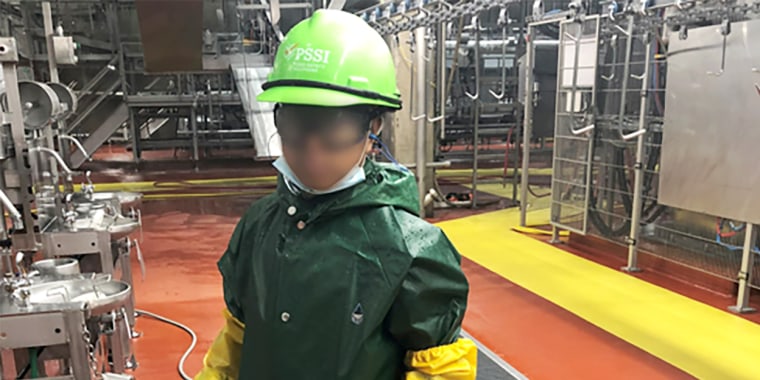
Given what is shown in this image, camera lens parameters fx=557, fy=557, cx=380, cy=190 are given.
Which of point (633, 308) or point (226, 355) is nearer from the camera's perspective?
point (226, 355)

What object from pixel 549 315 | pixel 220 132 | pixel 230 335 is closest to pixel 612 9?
pixel 549 315

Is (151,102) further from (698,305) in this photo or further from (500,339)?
(698,305)

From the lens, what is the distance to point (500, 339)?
3316mm

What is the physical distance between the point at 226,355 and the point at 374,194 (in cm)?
52

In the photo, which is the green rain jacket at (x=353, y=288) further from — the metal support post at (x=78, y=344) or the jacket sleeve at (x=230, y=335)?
the metal support post at (x=78, y=344)

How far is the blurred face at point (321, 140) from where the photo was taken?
1048mm

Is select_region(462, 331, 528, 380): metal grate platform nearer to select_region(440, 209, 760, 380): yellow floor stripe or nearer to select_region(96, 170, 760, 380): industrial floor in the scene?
select_region(96, 170, 760, 380): industrial floor

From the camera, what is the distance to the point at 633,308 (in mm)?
3715

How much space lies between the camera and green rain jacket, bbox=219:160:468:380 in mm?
1054

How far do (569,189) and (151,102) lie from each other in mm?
6648

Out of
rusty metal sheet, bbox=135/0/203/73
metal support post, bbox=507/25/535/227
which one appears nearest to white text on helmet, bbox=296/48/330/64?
metal support post, bbox=507/25/535/227

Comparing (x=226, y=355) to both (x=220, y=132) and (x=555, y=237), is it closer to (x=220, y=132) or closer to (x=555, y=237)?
(x=555, y=237)

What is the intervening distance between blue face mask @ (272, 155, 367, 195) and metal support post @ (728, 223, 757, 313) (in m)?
3.34

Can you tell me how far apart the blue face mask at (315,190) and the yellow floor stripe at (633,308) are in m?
2.63
